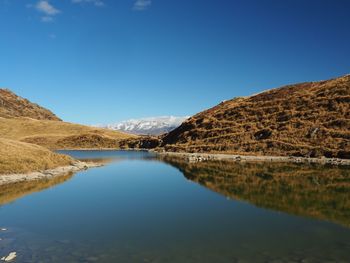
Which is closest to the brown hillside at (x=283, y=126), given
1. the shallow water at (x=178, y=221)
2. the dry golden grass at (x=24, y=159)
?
the shallow water at (x=178, y=221)

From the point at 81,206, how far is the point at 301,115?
3521 inches

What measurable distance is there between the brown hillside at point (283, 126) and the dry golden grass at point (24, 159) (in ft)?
188

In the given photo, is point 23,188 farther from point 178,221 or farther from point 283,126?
point 283,126

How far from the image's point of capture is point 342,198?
130 ft

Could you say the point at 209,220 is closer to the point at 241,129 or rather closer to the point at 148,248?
the point at 148,248

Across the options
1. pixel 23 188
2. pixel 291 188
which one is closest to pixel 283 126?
pixel 291 188

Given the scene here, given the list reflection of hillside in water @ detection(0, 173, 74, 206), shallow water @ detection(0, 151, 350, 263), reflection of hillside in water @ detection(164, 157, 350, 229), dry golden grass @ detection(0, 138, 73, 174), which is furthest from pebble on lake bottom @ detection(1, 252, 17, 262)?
dry golden grass @ detection(0, 138, 73, 174)

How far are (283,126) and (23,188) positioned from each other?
3219 inches

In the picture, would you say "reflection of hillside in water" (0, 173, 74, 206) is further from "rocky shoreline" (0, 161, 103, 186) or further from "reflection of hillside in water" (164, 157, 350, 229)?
"reflection of hillside in water" (164, 157, 350, 229)

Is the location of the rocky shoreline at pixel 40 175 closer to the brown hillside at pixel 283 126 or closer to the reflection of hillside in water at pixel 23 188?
the reflection of hillside in water at pixel 23 188

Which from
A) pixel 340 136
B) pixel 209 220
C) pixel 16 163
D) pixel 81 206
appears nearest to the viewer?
pixel 209 220

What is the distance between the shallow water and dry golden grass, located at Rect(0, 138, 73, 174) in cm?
559

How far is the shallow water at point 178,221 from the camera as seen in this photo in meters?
21.3

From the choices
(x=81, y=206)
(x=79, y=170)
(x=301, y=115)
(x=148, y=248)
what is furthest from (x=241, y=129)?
(x=148, y=248)
